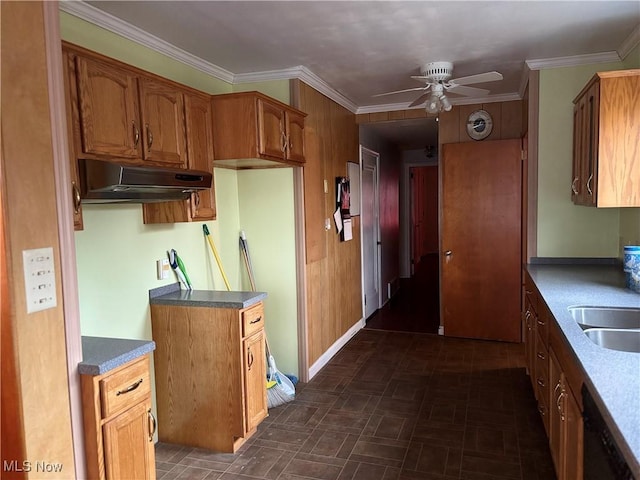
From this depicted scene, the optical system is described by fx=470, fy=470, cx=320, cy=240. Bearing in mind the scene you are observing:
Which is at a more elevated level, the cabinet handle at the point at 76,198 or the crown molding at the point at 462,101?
the crown molding at the point at 462,101

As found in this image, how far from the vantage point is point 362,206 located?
18.2 ft

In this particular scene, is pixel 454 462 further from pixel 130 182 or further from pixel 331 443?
pixel 130 182

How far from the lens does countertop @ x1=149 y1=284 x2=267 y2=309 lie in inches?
108

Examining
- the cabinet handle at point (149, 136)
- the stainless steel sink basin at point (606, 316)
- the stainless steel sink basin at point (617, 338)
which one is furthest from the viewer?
the cabinet handle at point (149, 136)

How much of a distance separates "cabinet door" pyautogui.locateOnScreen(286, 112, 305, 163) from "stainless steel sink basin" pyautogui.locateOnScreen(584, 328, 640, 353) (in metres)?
2.17

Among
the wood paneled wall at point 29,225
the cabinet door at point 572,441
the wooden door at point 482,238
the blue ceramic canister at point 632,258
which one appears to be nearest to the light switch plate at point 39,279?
the wood paneled wall at point 29,225

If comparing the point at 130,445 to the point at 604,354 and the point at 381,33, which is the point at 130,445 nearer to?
the point at 604,354

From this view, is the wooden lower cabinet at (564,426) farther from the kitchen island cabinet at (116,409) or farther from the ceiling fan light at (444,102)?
the ceiling fan light at (444,102)

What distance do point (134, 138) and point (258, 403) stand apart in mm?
1739

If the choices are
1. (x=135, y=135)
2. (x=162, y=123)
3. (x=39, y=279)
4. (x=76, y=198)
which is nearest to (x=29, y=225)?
(x=39, y=279)

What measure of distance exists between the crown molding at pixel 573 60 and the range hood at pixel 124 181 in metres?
2.76

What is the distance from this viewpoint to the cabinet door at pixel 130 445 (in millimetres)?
1846

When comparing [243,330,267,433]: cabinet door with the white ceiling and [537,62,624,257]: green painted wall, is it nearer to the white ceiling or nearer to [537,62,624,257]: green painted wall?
the white ceiling

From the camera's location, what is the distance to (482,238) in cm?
474
